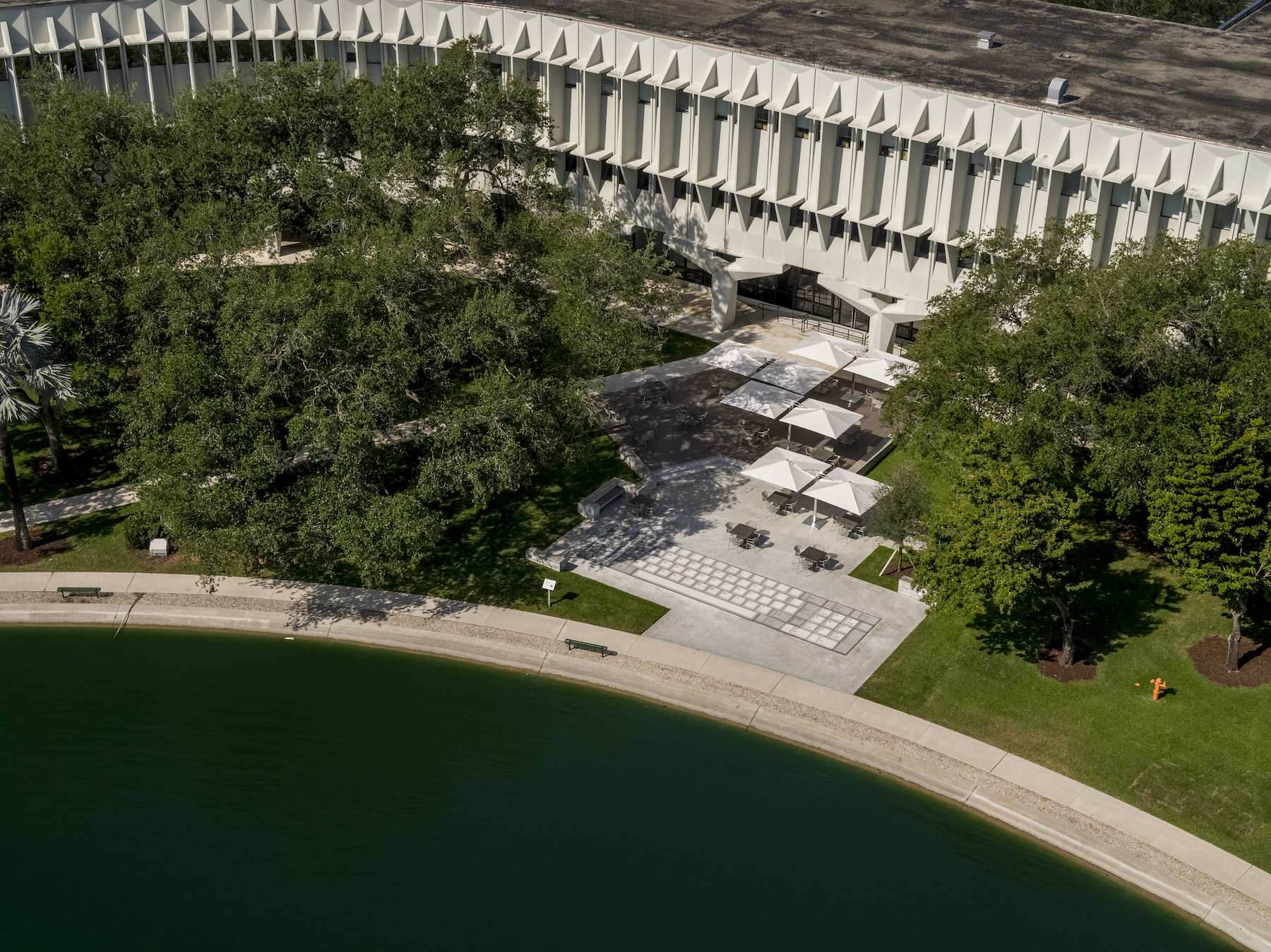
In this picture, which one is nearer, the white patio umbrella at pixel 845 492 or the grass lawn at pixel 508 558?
the grass lawn at pixel 508 558

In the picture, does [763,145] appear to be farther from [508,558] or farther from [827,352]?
[508,558]

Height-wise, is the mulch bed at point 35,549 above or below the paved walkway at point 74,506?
below

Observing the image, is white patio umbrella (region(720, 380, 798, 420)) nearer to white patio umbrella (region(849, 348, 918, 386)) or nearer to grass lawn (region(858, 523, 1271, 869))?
white patio umbrella (region(849, 348, 918, 386))

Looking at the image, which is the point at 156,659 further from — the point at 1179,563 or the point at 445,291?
the point at 1179,563

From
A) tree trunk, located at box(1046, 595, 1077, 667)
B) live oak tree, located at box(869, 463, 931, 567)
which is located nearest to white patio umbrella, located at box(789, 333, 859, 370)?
live oak tree, located at box(869, 463, 931, 567)

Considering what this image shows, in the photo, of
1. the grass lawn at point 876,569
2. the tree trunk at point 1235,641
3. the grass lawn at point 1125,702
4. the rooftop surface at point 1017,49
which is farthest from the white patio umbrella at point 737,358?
the tree trunk at point 1235,641

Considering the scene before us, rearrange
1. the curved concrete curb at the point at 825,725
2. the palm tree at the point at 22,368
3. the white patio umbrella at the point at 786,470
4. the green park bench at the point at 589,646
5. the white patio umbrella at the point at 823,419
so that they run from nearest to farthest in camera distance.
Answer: the curved concrete curb at the point at 825,725
the green park bench at the point at 589,646
the palm tree at the point at 22,368
the white patio umbrella at the point at 786,470
the white patio umbrella at the point at 823,419

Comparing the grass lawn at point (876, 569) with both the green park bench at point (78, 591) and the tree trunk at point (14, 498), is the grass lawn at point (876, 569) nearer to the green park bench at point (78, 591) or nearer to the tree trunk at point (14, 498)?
the green park bench at point (78, 591)
